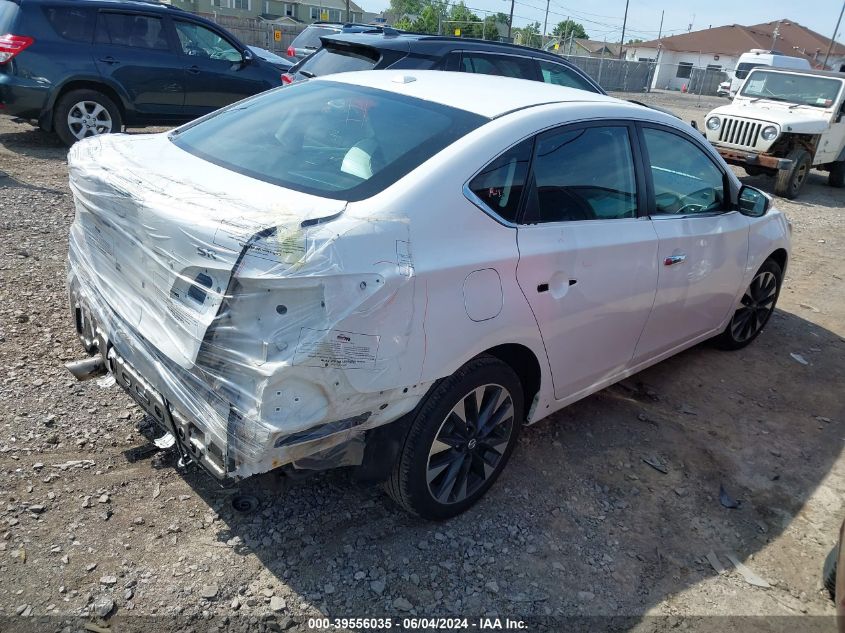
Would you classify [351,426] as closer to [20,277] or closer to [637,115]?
[637,115]

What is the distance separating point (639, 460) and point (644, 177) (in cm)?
154

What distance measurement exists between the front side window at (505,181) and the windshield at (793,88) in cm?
1138

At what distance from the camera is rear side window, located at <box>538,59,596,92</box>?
845 centimetres

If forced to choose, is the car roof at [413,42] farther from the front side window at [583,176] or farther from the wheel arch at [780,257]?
the front side window at [583,176]

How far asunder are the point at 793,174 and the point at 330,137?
10.7 meters

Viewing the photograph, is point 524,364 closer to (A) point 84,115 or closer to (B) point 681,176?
(B) point 681,176

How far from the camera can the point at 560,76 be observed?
338 inches

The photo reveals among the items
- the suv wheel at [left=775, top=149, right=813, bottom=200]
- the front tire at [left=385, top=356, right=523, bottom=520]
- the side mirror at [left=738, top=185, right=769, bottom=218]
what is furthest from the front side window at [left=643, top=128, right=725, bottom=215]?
the suv wheel at [left=775, top=149, right=813, bottom=200]

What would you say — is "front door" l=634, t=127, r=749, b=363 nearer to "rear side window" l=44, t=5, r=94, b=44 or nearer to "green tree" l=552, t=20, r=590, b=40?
"rear side window" l=44, t=5, r=94, b=44

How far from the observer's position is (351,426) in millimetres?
2393

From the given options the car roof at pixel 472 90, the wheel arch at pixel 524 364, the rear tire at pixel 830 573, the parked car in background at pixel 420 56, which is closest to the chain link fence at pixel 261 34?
the parked car in background at pixel 420 56

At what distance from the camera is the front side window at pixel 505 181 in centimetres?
276

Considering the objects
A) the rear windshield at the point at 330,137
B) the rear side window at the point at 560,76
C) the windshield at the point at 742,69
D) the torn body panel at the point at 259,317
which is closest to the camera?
the torn body panel at the point at 259,317

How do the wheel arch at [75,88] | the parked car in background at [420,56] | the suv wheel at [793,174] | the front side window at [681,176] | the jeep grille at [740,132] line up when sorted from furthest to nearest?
the jeep grille at [740,132] → the suv wheel at [793,174] → the wheel arch at [75,88] → the parked car in background at [420,56] → the front side window at [681,176]
